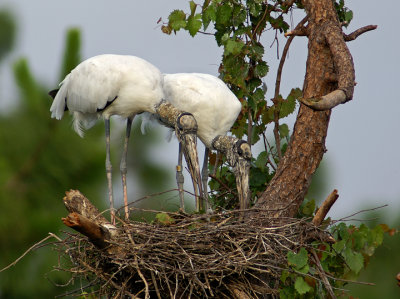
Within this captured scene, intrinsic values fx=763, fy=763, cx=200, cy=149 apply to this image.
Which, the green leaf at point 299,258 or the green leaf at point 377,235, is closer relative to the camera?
the green leaf at point 299,258

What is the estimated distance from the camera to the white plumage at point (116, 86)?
235 inches

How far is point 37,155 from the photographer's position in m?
9.05

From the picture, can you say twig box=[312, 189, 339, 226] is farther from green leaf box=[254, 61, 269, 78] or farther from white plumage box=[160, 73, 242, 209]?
green leaf box=[254, 61, 269, 78]

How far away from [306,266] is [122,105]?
2.19m

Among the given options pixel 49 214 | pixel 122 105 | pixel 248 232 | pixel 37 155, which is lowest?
pixel 49 214

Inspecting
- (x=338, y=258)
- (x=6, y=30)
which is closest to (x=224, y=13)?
(x=338, y=258)

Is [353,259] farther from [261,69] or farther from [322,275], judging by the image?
[261,69]

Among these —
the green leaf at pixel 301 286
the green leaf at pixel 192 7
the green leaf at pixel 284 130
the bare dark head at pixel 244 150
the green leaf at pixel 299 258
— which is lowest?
the green leaf at pixel 301 286

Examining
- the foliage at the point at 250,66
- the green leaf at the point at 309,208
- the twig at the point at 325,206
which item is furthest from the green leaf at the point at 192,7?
the twig at the point at 325,206

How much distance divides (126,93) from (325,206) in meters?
1.95

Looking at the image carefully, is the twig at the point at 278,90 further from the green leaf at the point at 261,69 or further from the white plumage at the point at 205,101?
the white plumage at the point at 205,101

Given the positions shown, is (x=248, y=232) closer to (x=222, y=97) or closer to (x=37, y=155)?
(x=222, y=97)

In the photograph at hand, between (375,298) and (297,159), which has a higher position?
(297,159)

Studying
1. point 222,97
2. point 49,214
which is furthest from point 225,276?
point 49,214
